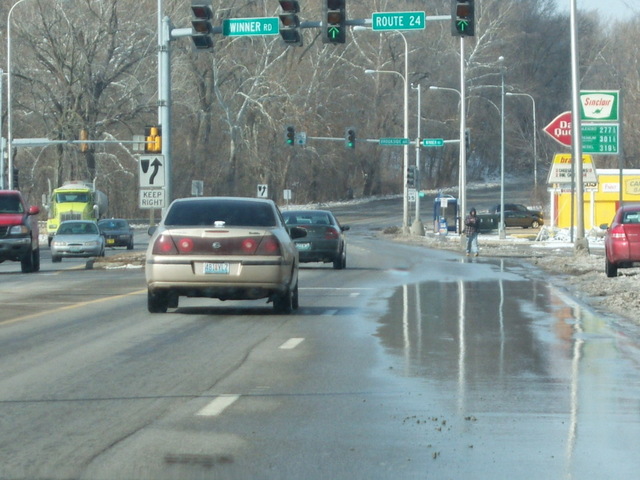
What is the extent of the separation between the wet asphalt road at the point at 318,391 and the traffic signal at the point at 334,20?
10100 mm

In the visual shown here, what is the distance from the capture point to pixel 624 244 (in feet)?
90.4

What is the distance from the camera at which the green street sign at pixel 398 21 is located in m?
30.4

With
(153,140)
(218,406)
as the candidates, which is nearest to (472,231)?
(153,140)

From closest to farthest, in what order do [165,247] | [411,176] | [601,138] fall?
[165,247] → [601,138] → [411,176]

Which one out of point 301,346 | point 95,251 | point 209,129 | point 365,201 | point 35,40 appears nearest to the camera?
point 301,346

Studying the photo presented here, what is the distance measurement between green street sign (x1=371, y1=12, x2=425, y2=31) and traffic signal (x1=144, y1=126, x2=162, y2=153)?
23.8 feet

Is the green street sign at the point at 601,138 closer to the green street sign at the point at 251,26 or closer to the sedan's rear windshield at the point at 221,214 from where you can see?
the green street sign at the point at 251,26

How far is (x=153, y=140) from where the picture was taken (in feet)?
114

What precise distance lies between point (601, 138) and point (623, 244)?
13.6 metres

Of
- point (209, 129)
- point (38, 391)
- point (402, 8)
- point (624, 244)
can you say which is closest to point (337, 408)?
point (38, 391)

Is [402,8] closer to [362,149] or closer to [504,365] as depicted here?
[362,149]

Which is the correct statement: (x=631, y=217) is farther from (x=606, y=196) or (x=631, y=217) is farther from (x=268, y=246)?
(x=606, y=196)

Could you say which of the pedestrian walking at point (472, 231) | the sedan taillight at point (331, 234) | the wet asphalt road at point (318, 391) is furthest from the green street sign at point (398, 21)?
the pedestrian walking at point (472, 231)

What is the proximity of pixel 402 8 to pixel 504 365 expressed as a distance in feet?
266
